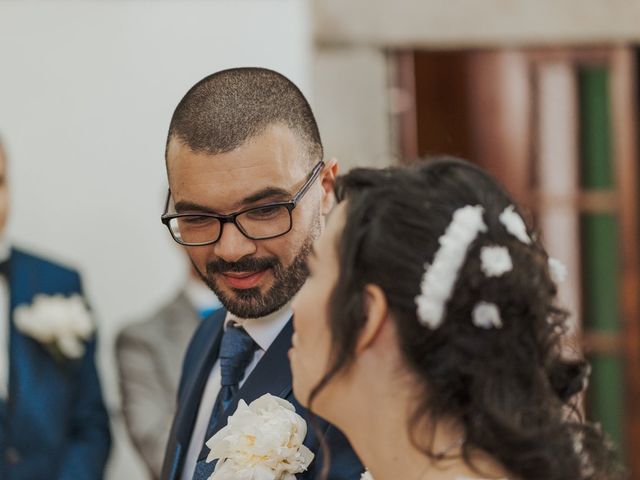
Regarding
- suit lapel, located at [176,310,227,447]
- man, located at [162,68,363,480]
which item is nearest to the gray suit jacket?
suit lapel, located at [176,310,227,447]

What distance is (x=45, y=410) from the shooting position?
3.56 metres

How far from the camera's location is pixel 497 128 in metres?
4.88

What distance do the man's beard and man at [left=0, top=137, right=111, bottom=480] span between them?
1.61 metres

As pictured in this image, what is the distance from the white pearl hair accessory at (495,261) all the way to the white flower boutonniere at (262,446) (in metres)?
0.52

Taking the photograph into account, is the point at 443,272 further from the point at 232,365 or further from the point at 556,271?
the point at 232,365

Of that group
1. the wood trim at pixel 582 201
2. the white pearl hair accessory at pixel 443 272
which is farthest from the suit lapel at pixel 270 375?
the wood trim at pixel 582 201

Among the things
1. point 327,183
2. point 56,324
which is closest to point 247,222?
point 327,183

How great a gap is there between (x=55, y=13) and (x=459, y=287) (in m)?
3.41

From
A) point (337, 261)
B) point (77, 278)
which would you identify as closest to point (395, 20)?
point (77, 278)

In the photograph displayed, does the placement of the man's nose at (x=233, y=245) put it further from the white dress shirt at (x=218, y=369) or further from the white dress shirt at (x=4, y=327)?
the white dress shirt at (x=4, y=327)

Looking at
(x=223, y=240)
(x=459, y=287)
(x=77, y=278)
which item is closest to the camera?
(x=459, y=287)

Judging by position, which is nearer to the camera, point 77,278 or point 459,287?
point 459,287

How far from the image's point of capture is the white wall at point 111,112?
4520mm

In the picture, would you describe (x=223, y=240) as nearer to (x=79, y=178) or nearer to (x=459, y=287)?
(x=459, y=287)
